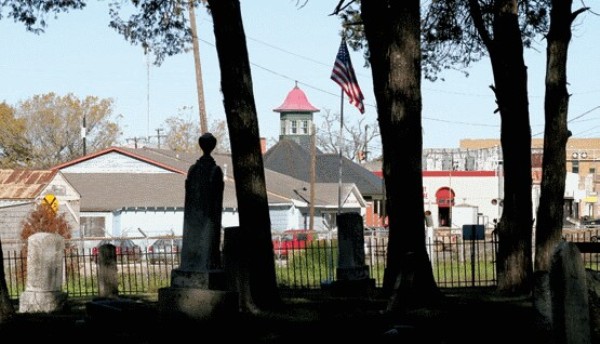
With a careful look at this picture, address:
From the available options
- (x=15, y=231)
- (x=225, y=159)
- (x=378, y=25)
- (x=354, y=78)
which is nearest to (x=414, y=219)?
(x=378, y=25)

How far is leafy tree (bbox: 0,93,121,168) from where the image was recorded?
81.9 meters

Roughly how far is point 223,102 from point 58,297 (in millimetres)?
4652

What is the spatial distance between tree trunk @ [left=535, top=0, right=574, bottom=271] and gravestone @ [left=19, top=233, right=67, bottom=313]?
312 inches

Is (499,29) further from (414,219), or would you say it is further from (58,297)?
(58,297)

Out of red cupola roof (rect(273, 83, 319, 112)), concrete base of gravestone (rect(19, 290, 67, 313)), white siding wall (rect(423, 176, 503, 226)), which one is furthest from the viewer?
red cupola roof (rect(273, 83, 319, 112))

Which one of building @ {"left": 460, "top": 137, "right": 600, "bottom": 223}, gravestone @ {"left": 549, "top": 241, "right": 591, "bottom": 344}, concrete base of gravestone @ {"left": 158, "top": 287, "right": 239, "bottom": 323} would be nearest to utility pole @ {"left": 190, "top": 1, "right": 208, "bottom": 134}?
building @ {"left": 460, "top": 137, "right": 600, "bottom": 223}

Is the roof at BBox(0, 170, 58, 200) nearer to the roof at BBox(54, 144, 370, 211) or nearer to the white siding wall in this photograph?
the roof at BBox(54, 144, 370, 211)

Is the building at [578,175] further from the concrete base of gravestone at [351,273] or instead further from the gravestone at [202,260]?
the gravestone at [202,260]

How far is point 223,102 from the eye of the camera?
15.7 metres

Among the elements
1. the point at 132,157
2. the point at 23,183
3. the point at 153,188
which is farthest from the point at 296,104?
the point at 23,183

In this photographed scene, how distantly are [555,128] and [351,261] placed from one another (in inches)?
162

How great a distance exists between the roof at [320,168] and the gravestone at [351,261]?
5979 cm

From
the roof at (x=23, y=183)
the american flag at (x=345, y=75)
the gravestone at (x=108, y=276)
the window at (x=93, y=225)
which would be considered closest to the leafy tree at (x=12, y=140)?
the window at (x=93, y=225)

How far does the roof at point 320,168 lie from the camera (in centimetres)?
8069
